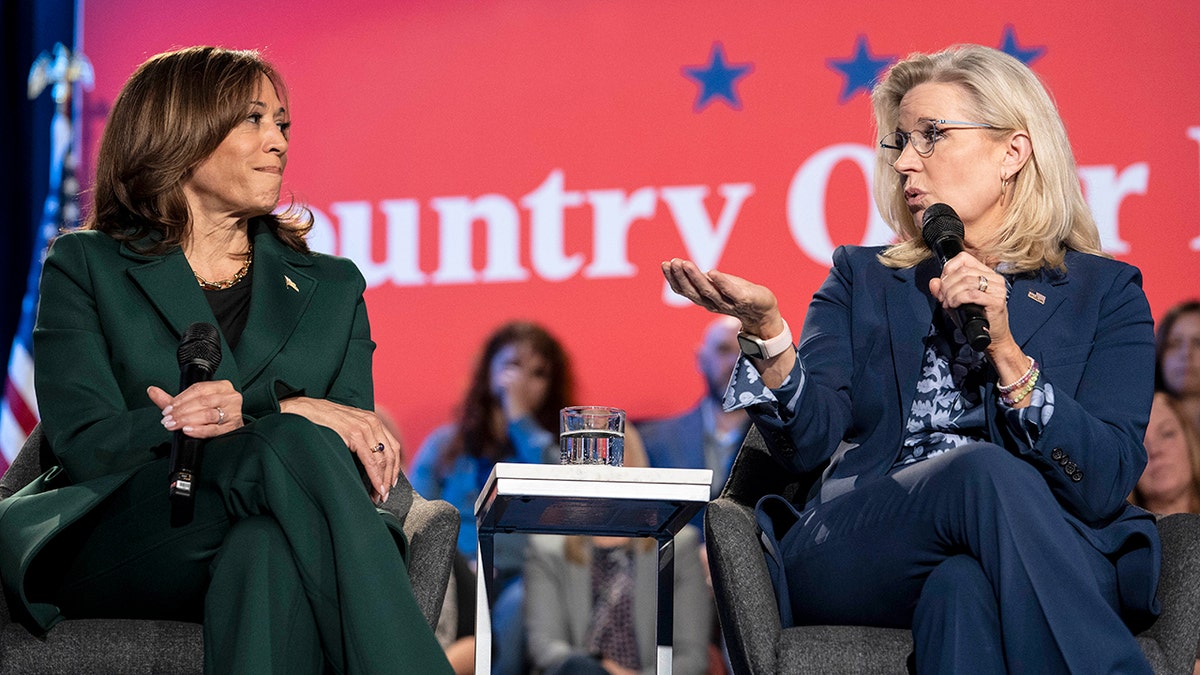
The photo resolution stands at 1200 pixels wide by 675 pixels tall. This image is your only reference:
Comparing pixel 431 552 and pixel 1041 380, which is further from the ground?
pixel 1041 380

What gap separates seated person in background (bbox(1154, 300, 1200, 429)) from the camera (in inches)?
155

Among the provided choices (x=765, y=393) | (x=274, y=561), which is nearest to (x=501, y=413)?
(x=765, y=393)

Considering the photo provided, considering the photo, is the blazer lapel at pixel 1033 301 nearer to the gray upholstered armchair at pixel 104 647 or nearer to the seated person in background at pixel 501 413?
the gray upholstered armchair at pixel 104 647

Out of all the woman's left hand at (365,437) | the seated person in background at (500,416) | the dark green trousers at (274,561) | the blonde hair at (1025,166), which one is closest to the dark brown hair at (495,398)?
the seated person in background at (500,416)

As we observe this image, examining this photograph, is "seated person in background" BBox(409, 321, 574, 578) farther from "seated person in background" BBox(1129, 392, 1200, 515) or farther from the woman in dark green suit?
"seated person in background" BBox(1129, 392, 1200, 515)

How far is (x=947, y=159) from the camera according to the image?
2.48 meters

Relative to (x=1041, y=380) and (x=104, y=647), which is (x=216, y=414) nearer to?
(x=104, y=647)

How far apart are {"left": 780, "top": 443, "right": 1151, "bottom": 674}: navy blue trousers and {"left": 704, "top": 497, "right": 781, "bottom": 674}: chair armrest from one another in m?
0.12

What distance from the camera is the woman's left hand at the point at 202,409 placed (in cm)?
196

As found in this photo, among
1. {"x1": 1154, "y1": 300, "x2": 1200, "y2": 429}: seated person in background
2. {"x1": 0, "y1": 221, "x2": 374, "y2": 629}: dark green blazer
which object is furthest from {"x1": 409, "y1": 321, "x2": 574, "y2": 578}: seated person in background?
{"x1": 1154, "y1": 300, "x2": 1200, "y2": 429}: seated person in background

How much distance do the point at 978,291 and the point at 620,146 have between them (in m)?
2.37

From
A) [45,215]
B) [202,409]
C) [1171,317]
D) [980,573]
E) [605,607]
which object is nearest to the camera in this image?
[980,573]

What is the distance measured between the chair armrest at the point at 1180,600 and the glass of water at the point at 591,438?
911mm

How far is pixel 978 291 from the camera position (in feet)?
6.80
